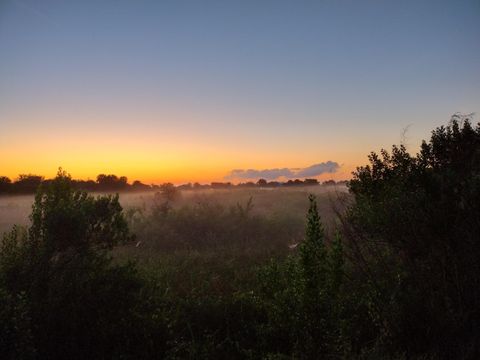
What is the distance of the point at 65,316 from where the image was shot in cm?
739

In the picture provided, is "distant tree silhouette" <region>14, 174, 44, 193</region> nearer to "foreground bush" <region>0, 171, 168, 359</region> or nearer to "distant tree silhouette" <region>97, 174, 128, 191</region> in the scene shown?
"distant tree silhouette" <region>97, 174, 128, 191</region>

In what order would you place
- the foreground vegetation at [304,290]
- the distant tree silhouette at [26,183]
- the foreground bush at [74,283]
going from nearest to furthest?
1. the foreground vegetation at [304,290]
2. the foreground bush at [74,283]
3. the distant tree silhouette at [26,183]

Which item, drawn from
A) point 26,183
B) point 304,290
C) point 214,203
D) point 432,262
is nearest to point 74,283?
point 304,290

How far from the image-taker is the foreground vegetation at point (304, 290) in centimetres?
598

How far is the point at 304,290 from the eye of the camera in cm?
576

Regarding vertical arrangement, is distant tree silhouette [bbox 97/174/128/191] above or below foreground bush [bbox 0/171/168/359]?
above

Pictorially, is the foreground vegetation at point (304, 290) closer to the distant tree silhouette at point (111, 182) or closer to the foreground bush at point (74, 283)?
the foreground bush at point (74, 283)

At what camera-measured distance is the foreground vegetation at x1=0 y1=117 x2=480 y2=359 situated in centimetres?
598

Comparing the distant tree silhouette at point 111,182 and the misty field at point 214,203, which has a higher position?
the distant tree silhouette at point 111,182

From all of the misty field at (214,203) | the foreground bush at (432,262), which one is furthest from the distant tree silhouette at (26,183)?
the foreground bush at (432,262)

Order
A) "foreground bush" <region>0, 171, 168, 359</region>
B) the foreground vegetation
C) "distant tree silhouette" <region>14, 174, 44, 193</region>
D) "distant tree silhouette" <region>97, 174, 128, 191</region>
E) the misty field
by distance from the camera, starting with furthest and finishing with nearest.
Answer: "distant tree silhouette" <region>97, 174, 128, 191</region> < "distant tree silhouette" <region>14, 174, 44, 193</region> < the misty field < "foreground bush" <region>0, 171, 168, 359</region> < the foreground vegetation

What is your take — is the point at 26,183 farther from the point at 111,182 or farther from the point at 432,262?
the point at 432,262

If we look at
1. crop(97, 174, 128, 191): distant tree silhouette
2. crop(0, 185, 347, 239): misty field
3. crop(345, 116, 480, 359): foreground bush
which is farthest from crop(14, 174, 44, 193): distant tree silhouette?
crop(345, 116, 480, 359): foreground bush

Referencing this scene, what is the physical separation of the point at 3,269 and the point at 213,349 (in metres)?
4.37
